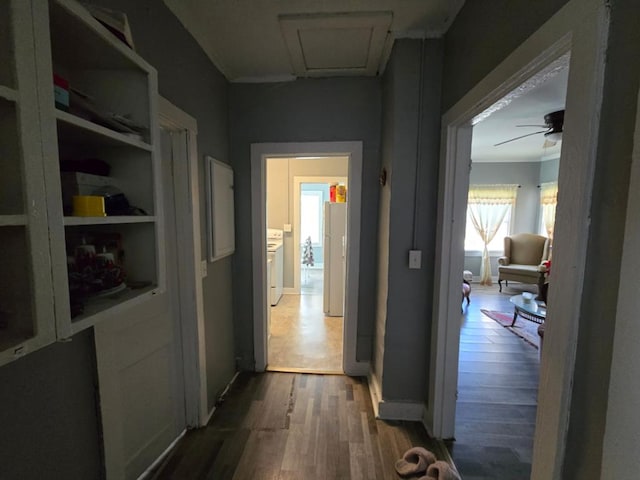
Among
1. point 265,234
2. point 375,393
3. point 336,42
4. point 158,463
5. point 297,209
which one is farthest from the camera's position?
point 297,209

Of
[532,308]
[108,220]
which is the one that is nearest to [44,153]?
[108,220]

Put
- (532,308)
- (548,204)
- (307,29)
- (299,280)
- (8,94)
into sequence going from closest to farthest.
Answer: (8,94) < (307,29) < (532,308) < (299,280) < (548,204)

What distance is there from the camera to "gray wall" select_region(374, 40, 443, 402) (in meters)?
1.67

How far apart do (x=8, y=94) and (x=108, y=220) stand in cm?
33

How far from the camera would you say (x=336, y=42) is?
1.75 meters

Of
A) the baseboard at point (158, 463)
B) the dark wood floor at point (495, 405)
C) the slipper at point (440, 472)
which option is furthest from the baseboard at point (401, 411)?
the baseboard at point (158, 463)

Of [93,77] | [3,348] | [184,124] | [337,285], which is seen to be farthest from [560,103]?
[3,348]

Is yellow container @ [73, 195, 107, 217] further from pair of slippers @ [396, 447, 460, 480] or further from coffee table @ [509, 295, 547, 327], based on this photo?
coffee table @ [509, 295, 547, 327]

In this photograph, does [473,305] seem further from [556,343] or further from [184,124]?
[184,124]

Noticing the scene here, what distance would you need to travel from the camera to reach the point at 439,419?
→ 1709 mm

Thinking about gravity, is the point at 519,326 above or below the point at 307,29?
below

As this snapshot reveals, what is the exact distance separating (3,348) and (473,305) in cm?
514

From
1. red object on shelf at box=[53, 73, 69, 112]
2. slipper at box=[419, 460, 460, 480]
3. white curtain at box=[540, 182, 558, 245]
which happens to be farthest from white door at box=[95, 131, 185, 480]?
white curtain at box=[540, 182, 558, 245]

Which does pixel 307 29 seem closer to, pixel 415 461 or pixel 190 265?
pixel 190 265
